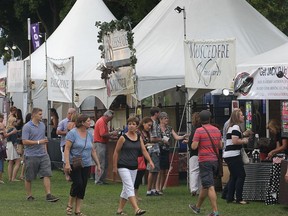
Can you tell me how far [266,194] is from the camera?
50.4ft

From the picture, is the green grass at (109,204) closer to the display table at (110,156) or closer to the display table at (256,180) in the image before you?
the display table at (256,180)

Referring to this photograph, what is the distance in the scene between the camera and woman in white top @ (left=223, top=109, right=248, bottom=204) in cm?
1494

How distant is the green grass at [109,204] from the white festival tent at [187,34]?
2.53 meters

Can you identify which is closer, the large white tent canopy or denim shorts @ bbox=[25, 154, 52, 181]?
the large white tent canopy

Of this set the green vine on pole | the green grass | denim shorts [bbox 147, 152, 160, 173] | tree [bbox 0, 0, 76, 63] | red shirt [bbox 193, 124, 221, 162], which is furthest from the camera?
tree [bbox 0, 0, 76, 63]

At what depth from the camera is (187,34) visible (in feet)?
67.4

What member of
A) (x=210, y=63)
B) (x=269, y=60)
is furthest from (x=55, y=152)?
(x=269, y=60)

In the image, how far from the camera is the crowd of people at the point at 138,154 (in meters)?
13.5

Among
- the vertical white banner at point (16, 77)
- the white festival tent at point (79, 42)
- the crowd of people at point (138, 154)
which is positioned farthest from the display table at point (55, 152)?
the crowd of people at point (138, 154)

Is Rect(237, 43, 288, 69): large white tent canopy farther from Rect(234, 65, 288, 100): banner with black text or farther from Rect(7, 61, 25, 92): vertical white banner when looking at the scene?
Rect(7, 61, 25, 92): vertical white banner

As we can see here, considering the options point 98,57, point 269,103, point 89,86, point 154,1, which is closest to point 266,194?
point 269,103

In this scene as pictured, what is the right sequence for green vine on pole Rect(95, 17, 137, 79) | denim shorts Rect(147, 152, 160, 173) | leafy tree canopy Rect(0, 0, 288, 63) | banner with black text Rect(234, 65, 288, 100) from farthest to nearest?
leafy tree canopy Rect(0, 0, 288, 63) → green vine on pole Rect(95, 17, 137, 79) → denim shorts Rect(147, 152, 160, 173) → banner with black text Rect(234, 65, 288, 100)

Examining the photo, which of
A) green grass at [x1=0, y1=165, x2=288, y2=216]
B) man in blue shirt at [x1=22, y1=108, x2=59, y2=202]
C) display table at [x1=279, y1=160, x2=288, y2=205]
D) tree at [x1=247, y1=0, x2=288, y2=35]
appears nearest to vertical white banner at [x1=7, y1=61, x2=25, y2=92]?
green grass at [x1=0, y1=165, x2=288, y2=216]

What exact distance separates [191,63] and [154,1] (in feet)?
52.7
